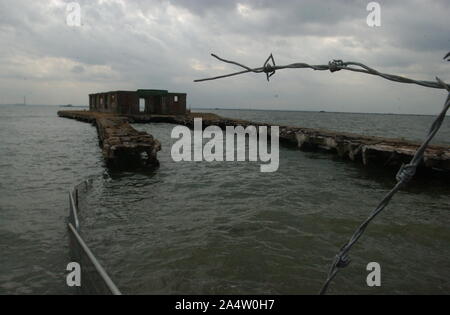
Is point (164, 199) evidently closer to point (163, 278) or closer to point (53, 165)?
point (163, 278)

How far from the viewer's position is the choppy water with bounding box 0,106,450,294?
569 cm

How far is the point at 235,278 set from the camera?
571 centimetres

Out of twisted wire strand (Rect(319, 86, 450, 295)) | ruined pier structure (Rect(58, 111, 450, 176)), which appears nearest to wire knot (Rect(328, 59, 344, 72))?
twisted wire strand (Rect(319, 86, 450, 295))

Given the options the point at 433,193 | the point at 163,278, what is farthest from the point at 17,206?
the point at 433,193

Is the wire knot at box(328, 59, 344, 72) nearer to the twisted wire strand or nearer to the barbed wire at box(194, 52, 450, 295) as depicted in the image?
the barbed wire at box(194, 52, 450, 295)

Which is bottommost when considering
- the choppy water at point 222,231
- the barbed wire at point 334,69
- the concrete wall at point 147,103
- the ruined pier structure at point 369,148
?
the choppy water at point 222,231

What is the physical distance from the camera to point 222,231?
796cm

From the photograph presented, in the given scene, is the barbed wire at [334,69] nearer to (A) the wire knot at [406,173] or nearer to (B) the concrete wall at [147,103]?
(A) the wire knot at [406,173]

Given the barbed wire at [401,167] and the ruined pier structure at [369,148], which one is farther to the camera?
the ruined pier structure at [369,148]

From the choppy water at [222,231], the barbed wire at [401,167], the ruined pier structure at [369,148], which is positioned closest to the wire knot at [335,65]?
the barbed wire at [401,167]

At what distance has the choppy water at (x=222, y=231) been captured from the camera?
5.69 meters

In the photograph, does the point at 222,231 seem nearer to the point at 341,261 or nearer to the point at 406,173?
the point at 341,261

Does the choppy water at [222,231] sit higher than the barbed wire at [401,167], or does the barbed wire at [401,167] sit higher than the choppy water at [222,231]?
the barbed wire at [401,167]

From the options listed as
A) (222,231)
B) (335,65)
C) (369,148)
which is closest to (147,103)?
(369,148)
